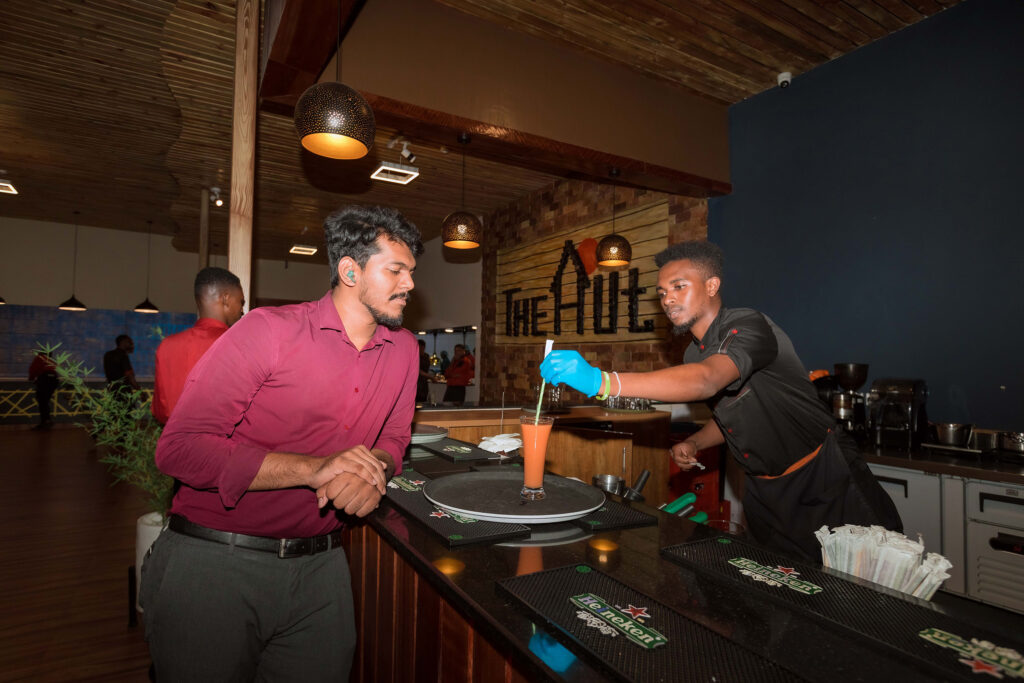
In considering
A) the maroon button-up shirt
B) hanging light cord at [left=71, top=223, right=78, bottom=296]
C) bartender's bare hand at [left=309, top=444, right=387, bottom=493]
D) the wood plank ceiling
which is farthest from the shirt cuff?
hanging light cord at [left=71, top=223, right=78, bottom=296]

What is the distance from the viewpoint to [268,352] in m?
1.37

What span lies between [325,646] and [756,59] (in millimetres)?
4806

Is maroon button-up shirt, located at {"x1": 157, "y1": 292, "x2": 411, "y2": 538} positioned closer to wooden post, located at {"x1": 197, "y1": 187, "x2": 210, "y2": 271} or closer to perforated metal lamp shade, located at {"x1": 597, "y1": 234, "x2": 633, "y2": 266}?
perforated metal lamp shade, located at {"x1": 597, "y1": 234, "x2": 633, "y2": 266}

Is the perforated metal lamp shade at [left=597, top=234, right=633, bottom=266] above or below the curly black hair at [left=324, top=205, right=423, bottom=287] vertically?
above

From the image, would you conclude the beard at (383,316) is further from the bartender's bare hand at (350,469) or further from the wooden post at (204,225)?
the wooden post at (204,225)

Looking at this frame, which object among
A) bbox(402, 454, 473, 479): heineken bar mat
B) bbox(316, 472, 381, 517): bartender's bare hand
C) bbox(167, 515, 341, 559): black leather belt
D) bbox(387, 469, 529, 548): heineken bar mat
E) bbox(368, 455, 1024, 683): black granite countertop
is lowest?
bbox(167, 515, 341, 559): black leather belt

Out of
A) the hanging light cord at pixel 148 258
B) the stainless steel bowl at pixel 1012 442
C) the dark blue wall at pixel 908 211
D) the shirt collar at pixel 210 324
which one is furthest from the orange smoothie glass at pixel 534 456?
the hanging light cord at pixel 148 258

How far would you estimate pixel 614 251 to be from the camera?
15.5 ft

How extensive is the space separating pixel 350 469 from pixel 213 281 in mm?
2278

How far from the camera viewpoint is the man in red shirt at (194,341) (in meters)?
2.78

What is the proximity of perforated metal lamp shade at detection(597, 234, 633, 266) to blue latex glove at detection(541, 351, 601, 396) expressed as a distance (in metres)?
3.46

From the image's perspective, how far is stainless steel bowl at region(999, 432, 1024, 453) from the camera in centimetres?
296

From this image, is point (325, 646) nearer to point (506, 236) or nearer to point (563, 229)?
point (563, 229)

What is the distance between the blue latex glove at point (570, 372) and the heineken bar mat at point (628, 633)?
585mm
